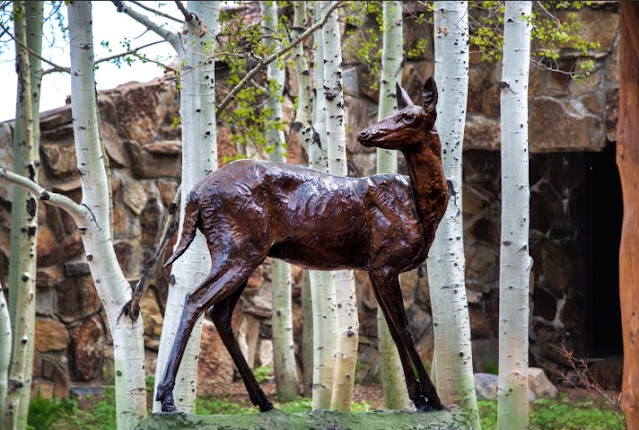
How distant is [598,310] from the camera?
10.5m

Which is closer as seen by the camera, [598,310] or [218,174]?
[218,174]

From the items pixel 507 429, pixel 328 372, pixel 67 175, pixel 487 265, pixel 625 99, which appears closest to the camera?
pixel 625 99

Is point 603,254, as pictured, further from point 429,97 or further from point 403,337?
point 429,97

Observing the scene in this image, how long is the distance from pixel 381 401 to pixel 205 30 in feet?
15.7

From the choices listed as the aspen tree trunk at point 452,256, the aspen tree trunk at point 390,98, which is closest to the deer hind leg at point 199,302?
the aspen tree trunk at point 452,256

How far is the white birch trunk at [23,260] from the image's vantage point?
6.91 meters

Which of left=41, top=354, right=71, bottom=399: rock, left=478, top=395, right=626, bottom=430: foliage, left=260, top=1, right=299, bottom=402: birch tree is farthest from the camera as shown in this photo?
left=260, top=1, right=299, bottom=402: birch tree

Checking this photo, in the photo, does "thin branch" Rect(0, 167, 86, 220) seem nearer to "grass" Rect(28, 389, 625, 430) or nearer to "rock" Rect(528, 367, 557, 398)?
"grass" Rect(28, 389, 625, 430)

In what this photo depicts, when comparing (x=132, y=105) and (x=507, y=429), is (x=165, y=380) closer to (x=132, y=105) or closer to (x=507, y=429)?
(x=507, y=429)

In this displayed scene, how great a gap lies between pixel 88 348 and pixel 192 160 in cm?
388

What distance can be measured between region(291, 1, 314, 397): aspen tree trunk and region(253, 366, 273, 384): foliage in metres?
0.39

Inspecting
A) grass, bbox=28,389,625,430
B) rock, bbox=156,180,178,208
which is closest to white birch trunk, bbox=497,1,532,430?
grass, bbox=28,389,625,430

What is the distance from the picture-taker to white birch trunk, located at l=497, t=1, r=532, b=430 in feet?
20.9

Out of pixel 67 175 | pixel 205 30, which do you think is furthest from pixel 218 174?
pixel 67 175
